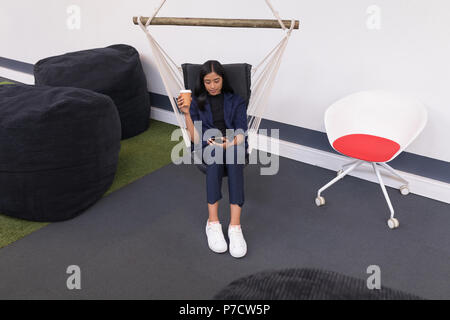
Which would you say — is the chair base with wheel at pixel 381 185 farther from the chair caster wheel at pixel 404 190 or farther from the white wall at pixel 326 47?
the white wall at pixel 326 47

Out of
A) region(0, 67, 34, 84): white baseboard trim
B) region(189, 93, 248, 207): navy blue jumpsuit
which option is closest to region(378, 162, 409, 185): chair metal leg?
region(189, 93, 248, 207): navy blue jumpsuit

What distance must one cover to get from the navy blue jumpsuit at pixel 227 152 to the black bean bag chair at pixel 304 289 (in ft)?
3.00

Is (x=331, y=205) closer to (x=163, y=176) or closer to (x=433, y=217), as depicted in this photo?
(x=433, y=217)

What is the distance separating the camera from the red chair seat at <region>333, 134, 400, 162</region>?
6.84ft

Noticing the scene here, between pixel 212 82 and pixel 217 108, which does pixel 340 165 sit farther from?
pixel 212 82

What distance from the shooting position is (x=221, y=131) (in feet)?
7.13

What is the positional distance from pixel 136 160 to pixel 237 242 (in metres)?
1.23

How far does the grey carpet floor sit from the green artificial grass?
8 cm

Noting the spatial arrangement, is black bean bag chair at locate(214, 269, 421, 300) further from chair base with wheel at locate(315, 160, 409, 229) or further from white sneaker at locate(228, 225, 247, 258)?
chair base with wheel at locate(315, 160, 409, 229)

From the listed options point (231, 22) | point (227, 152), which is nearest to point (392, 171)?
point (227, 152)

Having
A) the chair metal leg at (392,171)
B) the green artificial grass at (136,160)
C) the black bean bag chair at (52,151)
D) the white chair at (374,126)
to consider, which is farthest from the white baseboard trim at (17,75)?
the chair metal leg at (392,171)

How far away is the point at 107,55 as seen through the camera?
307cm
